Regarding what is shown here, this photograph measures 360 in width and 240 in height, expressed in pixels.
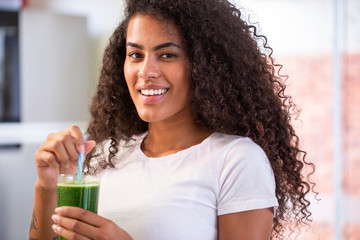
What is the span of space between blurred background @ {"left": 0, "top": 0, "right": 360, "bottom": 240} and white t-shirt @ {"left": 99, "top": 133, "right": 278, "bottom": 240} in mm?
1900

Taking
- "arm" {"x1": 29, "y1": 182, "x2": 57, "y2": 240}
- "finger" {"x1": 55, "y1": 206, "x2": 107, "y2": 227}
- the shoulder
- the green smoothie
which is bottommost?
"arm" {"x1": 29, "y1": 182, "x2": 57, "y2": 240}

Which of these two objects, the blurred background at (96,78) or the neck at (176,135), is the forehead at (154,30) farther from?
the blurred background at (96,78)

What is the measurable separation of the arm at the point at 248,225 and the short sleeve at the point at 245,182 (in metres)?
0.02

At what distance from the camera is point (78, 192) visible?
1263 mm

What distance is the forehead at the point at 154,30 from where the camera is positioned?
4.92 ft

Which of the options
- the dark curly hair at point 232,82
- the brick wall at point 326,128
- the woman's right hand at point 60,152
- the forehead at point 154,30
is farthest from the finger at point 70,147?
the brick wall at point 326,128

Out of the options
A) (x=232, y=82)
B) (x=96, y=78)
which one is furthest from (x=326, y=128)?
(x=232, y=82)

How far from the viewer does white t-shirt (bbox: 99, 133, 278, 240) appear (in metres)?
1.38

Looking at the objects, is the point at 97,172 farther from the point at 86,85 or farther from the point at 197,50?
the point at 86,85

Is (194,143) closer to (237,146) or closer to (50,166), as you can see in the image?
(237,146)

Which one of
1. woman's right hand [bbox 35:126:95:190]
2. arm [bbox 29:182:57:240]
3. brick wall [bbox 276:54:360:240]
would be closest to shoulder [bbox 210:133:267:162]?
woman's right hand [bbox 35:126:95:190]

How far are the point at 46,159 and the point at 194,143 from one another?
48cm

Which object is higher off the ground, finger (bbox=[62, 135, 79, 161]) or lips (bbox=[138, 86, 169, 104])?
lips (bbox=[138, 86, 169, 104])

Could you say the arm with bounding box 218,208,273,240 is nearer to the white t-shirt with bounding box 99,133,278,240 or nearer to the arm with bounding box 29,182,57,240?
the white t-shirt with bounding box 99,133,278,240
